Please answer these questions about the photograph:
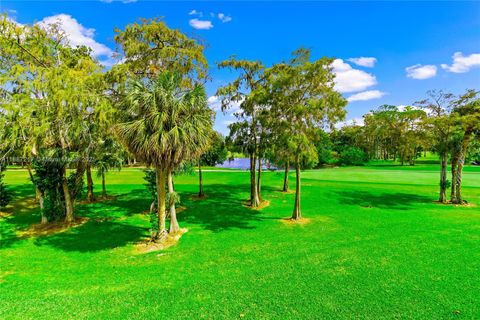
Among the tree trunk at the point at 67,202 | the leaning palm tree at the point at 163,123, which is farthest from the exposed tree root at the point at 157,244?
the tree trunk at the point at 67,202

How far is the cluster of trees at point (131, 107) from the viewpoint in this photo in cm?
1027

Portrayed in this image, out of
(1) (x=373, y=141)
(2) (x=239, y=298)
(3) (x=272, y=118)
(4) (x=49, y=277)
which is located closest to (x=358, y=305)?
(2) (x=239, y=298)

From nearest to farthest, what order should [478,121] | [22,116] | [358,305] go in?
[358,305] → [22,116] → [478,121]

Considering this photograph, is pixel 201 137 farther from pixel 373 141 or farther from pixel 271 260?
pixel 373 141

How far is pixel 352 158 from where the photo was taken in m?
63.4

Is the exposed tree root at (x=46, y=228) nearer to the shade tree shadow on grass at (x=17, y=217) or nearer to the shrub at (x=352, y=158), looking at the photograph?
the shade tree shadow on grass at (x=17, y=217)

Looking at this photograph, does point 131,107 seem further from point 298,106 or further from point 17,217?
point 17,217

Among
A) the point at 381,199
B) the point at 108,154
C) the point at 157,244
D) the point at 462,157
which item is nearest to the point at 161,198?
the point at 157,244

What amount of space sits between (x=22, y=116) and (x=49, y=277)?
24.0 feet

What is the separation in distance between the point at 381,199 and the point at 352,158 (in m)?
46.3

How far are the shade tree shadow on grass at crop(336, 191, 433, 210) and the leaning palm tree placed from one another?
1405cm

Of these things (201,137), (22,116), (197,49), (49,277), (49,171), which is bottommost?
(49,277)

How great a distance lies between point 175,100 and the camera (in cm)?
1035

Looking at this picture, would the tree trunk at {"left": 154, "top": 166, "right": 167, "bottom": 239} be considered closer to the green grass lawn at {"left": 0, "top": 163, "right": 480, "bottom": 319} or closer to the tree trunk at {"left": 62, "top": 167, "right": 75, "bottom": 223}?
the green grass lawn at {"left": 0, "top": 163, "right": 480, "bottom": 319}
